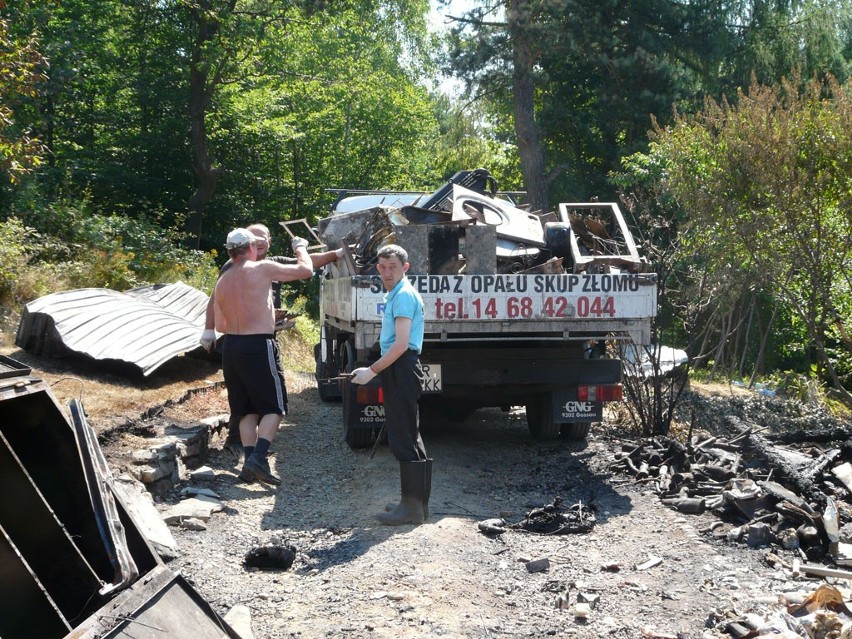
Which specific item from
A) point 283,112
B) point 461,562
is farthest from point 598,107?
point 461,562

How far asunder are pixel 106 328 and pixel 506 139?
62.0ft

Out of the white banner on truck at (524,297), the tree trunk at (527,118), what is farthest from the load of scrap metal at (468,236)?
the tree trunk at (527,118)

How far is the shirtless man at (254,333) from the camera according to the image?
7.36m

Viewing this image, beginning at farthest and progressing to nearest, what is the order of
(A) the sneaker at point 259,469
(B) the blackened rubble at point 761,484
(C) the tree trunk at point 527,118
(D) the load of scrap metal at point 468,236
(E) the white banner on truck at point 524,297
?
1. (C) the tree trunk at point 527,118
2. (D) the load of scrap metal at point 468,236
3. (E) the white banner on truck at point 524,297
4. (A) the sneaker at point 259,469
5. (B) the blackened rubble at point 761,484

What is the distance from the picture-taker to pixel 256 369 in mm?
7398

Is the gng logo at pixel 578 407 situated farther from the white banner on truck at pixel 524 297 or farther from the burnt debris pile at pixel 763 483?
the white banner on truck at pixel 524 297

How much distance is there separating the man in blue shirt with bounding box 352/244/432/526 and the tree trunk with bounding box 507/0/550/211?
50.3 ft

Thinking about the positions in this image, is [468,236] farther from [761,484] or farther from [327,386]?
[327,386]

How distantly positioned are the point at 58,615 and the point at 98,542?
2.48 feet

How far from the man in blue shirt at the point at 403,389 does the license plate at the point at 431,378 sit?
181 cm

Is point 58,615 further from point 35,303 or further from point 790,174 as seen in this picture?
point 790,174

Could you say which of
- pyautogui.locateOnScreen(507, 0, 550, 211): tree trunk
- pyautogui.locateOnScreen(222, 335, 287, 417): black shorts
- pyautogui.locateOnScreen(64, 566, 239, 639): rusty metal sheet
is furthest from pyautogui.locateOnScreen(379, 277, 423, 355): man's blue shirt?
pyautogui.locateOnScreen(507, 0, 550, 211): tree trunk

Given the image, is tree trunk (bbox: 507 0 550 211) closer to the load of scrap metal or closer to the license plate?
the load of scrap metal

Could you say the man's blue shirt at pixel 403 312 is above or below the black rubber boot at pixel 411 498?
above
